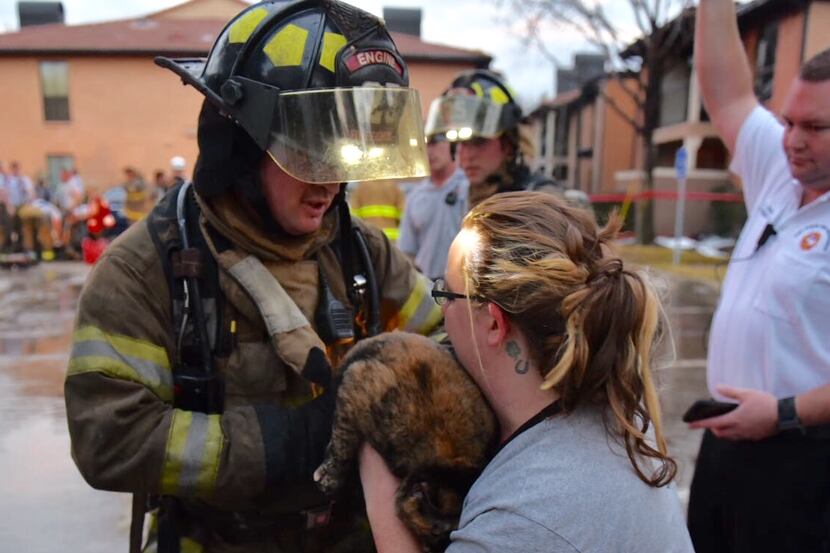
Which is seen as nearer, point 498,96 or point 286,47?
point 286,47

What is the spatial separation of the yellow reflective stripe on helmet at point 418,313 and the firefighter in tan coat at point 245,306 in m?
0.27

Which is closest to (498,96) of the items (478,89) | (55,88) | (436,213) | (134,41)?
(478,89)

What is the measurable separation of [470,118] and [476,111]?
2.3 inches

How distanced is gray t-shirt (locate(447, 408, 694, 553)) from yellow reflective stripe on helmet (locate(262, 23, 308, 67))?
890 mm

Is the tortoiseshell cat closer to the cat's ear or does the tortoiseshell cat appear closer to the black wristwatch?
the cat's ear

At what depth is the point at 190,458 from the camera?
1.26m

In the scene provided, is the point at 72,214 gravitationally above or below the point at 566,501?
below

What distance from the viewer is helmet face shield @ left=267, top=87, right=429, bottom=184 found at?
1.36 metres

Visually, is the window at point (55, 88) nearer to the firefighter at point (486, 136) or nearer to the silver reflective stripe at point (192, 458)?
the firefighter at point (486, 136)

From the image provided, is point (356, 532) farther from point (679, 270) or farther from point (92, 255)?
point (679, 270)

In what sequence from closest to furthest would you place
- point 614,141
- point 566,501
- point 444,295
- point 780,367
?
point 566,501, point 444,295, point 780,367, point 614,141

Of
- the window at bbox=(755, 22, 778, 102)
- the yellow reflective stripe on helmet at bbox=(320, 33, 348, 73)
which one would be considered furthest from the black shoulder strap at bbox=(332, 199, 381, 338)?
the window at bbox=(755, 22, 778, 102)

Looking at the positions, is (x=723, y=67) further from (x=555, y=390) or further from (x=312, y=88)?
(x=555, y=390)

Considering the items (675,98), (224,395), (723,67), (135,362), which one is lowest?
(224,395)
